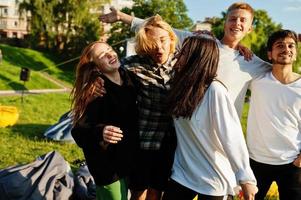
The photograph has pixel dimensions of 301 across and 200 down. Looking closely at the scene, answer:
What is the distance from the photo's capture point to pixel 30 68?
3045cm

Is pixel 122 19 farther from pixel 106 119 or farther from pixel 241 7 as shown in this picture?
pixel 106 119

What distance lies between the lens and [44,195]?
4.54 meters

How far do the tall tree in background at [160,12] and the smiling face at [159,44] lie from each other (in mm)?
33279

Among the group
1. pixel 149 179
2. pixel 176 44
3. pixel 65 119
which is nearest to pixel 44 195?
pixel 149 179

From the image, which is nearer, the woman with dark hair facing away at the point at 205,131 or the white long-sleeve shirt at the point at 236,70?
the woman with dark hair facing away at the point at 205,131

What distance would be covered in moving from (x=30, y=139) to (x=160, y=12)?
28.8m

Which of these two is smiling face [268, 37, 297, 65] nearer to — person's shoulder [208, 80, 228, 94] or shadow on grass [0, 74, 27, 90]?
person's shoulder [208, 80, 228, 94]

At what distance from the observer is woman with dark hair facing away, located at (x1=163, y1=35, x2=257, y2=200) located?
228cm

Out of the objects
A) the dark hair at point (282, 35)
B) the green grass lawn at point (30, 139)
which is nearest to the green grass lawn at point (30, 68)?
the green grass lawn at point (30, 139)

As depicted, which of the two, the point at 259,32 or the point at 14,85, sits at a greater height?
the point at 259,32

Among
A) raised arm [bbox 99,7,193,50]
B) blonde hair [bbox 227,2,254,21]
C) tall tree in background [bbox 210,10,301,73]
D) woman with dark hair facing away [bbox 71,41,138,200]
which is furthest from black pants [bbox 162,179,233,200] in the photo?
tall tree in background [bbox 210,10,301,73]

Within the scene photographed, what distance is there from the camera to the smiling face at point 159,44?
292 centimetres

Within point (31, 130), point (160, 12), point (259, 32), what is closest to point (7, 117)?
point (31, 130)

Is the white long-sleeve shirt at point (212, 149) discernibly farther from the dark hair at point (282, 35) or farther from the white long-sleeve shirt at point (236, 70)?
the dark hair at point (282, 35)
